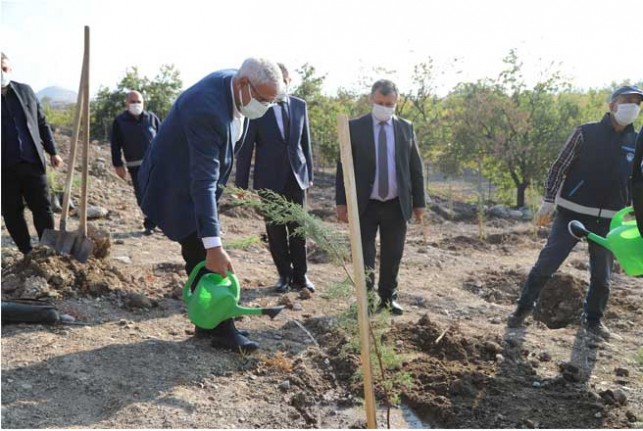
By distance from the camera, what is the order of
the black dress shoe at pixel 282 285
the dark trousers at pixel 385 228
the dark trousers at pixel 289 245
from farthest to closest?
the black dress shoe at pixel 282 285 → the dark trousers at pixel 289 245 → the dark trousers at pixel 385 228

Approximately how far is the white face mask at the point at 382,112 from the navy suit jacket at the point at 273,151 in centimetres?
75

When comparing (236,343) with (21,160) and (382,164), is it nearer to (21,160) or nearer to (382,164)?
(382,164)

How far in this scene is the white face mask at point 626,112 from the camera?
A: 412 centimetres

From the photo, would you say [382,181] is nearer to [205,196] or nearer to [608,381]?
[205,196]

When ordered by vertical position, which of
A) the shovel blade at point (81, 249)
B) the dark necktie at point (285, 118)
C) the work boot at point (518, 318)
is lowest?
the work boot at point (518, 318)

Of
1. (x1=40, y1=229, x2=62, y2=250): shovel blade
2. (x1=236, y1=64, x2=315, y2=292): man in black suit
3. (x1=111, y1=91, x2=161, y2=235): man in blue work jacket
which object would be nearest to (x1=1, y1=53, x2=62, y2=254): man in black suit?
(x1=40, y1=229, x2=62, y2=250): shovel blade

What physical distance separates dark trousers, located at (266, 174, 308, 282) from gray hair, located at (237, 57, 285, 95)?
1709mm

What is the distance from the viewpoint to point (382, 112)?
4.38 metres

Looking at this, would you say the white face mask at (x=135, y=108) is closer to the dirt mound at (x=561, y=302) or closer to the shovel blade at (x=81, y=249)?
the shovel blade at (x=81, y=249)

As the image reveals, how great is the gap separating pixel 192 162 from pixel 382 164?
164 cm

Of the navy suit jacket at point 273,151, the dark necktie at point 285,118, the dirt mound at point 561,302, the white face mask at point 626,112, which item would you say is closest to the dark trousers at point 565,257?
the dirt mound at point 561,302

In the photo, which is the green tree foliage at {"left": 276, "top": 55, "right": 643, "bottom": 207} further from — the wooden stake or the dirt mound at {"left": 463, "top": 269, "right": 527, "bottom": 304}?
the wooden stake

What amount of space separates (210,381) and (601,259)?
2.84 meters

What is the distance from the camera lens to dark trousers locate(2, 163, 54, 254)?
4.82 meters
